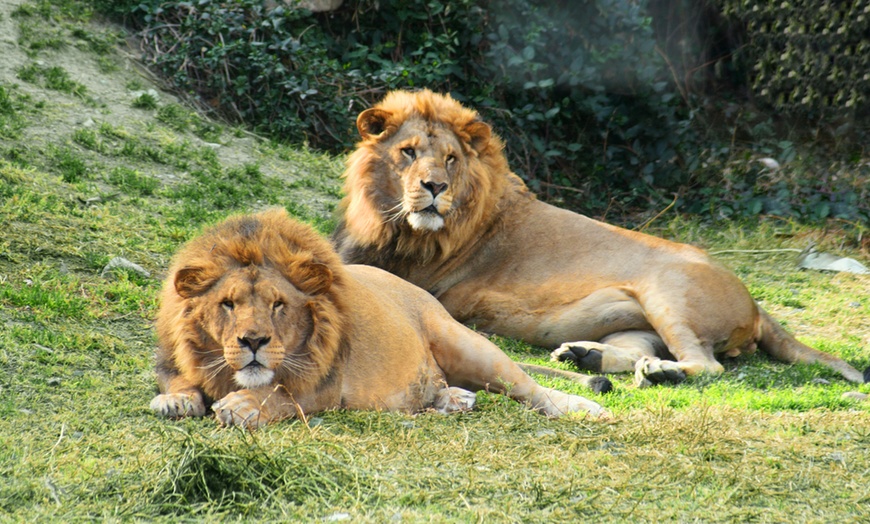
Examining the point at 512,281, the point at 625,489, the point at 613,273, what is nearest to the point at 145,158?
the point at 512,281

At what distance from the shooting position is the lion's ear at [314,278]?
14.9 feet

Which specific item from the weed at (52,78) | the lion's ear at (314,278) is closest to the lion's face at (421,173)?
the lion's ear at (314,278)

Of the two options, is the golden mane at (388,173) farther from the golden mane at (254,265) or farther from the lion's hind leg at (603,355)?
the golden mane at (254,265)

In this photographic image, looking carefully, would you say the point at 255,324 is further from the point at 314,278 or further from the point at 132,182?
the point at 132,182

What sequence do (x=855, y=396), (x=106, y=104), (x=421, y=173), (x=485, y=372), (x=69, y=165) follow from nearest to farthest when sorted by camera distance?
1. (x=485, y=372)
2. (x=855, y=396)
3. (x=421, y=173)
4. (x=69, y=165)
5. (x=106, y=104)

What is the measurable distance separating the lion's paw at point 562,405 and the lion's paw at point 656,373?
0.98 metres

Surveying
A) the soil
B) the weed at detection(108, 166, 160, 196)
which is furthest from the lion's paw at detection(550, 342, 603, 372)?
the weed at detection(108, 166, 160, 196)

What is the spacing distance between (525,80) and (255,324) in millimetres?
7296

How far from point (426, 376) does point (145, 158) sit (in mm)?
4683

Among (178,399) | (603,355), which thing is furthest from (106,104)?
(178,399)

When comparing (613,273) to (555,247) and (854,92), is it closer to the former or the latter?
(555,247)

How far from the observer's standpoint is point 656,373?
608cm

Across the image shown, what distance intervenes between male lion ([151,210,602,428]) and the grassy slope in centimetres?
14

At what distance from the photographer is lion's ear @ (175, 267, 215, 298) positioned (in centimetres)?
444
